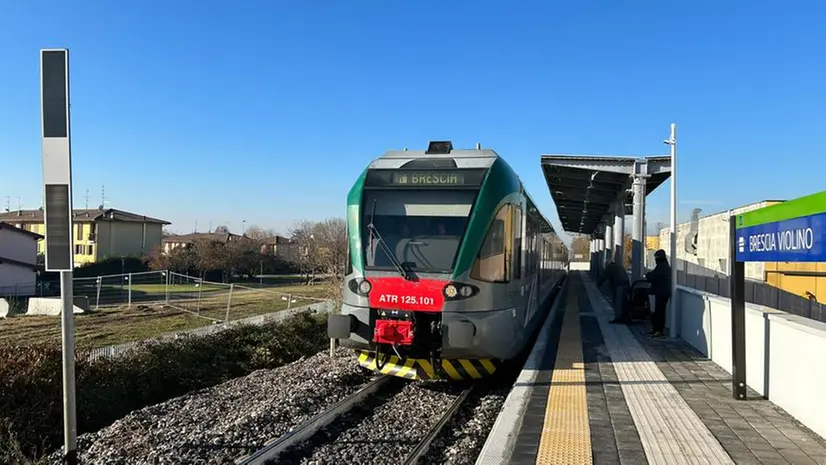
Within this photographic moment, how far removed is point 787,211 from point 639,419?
2.40 metres

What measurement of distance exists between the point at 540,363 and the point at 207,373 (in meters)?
7.80

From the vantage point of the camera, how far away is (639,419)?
5.77 m

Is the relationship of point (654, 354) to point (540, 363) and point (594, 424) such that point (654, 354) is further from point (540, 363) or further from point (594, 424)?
point (594, 424)

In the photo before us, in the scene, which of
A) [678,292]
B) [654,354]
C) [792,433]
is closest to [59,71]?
[792,433]

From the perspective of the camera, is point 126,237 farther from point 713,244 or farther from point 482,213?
point 482,213

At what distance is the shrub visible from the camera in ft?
30.2

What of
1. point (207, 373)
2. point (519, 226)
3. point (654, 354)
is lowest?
point (207, 373)

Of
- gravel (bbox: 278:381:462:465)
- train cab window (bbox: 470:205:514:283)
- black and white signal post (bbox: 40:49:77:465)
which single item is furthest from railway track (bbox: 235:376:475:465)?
black and white signal post (bbox: 40:49:77:465)

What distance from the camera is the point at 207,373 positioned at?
507 inches

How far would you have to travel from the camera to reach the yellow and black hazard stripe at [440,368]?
805 cm

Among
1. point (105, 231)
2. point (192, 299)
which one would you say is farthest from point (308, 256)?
point (105, 231)

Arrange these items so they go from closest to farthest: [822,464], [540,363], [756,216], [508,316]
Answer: [822,464] < [756,216] < [508,316] < [540,363]

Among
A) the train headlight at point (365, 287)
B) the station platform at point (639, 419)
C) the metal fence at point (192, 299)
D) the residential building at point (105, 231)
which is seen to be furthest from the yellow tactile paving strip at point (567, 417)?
the residential building at point (105, 231)

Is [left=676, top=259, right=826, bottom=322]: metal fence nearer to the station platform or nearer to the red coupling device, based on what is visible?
the station platform
